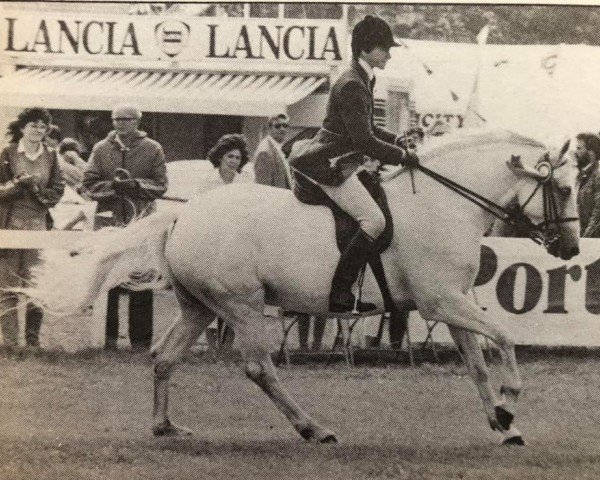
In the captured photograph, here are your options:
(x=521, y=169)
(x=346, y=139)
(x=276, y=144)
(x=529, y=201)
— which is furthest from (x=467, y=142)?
(x=276, y=144)

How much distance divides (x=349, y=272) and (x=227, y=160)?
3.32 ft

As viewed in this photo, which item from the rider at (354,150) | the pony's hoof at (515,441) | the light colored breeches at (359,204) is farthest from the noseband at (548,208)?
the pony's hoof at (515,441)

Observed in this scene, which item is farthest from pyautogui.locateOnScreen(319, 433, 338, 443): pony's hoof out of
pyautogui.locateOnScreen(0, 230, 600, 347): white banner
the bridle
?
the bridle

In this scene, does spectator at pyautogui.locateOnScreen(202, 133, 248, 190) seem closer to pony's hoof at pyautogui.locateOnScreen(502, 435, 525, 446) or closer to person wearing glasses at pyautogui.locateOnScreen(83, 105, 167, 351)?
person wearing glasses at pyautogui.locateOnScreen(83, 105, 167, 351)

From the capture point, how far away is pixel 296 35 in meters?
5.62

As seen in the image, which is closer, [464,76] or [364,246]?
[364,246]

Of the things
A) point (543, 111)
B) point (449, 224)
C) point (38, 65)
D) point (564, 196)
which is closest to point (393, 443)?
point (449, 224)

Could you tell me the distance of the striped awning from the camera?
5.62 m

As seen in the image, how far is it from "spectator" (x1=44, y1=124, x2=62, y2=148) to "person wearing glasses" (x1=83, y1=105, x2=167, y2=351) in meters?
0.23

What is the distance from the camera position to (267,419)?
5.50m

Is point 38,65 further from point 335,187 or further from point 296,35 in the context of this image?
point 335,187

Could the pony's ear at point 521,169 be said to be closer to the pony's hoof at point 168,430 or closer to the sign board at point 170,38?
the sign board at point 170,38

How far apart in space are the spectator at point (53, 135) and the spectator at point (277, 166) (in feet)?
3.90

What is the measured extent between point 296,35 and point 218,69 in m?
0.50
